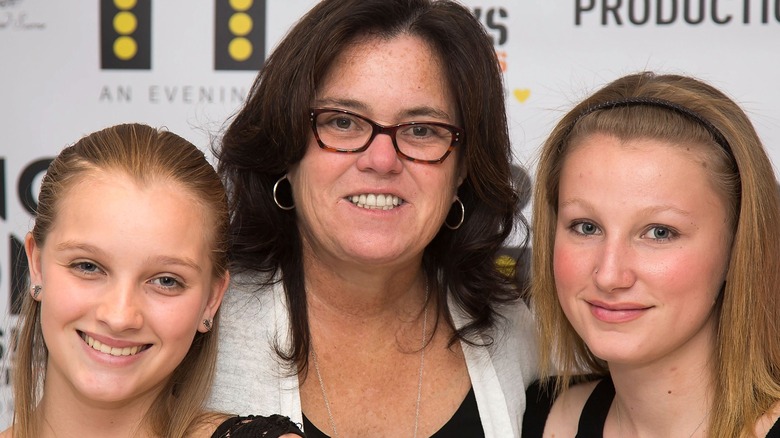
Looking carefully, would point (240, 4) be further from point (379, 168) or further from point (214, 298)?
point (214, 298)

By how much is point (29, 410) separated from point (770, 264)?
155 cm

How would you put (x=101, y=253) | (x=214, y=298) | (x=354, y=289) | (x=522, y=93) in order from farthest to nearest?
(x=522, y=93) → (x=354, y=289) → (x=214, y=298) → (x=101, y=253)

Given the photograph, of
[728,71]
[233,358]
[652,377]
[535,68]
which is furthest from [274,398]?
[728,71]

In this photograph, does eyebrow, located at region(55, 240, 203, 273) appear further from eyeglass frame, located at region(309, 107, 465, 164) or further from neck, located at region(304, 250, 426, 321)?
neck, located at region(304, 250, 426, 321)

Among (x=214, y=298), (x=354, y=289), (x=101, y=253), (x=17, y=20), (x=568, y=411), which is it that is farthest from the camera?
(x=17, y=20)

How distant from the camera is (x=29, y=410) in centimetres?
205

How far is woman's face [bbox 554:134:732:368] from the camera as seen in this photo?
1.95m

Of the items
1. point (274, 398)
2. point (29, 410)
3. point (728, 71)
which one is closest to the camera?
point (29, 410)

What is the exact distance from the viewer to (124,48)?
10.8 ft

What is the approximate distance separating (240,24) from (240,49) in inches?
3.2

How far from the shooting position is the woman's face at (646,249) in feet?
6.40

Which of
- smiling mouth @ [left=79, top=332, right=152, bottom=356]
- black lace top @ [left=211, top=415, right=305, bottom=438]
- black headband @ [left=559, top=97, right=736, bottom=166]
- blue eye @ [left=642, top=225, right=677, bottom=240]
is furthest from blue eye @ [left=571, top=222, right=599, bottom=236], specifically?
smiling mouth @ [left=79, top=332, right=152, bottom=356]

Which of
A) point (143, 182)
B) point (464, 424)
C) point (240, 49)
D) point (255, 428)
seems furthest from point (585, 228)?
point (240, 49)

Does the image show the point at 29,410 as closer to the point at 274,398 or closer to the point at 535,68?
the point at 274,398
